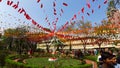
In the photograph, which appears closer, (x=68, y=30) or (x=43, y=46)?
(x=68, y=30)

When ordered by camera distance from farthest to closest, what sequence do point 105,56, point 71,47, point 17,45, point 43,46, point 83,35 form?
1. point 43,46
2. point 71,47
3. point 83,35
4. point 17,45
5. point 105,56

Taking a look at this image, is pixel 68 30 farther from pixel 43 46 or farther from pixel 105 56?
pixel 105 56

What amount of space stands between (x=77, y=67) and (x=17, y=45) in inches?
1330

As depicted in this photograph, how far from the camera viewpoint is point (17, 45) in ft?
186

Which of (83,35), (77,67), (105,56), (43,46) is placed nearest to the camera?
(105,56)

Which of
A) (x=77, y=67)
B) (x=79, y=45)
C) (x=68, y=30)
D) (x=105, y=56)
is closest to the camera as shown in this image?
(x=105, y=56)

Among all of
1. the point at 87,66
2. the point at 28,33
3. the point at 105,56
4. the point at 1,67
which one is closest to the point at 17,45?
the point at 28,33

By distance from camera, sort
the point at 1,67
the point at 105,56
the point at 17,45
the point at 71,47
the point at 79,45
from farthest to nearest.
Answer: the point at 71,47 → the point at 79,45 → the point at 17,45 → the point at 1,67 → the point at 105,56

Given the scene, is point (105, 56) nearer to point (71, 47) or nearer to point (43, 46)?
point (71, 47)

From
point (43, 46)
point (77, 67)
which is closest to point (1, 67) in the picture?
point (77, 67)

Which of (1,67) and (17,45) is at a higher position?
(17,45)

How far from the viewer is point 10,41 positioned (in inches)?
2309

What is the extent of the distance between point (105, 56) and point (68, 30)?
2528 inches

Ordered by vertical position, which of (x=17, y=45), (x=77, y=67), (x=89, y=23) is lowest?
(x=77, y=67)
